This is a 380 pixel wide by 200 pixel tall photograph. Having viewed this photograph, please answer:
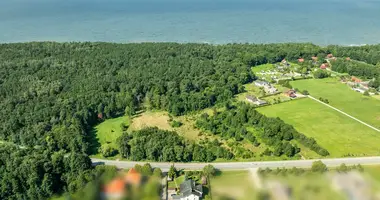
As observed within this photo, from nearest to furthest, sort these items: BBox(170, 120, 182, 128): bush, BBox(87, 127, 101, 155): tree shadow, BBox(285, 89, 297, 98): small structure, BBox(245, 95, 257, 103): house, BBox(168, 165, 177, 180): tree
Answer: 1. BBox(168, 165, 177, 180): tree
2. BBox(87, 127, 101, 155): tree shadow
3. BBox(170, 120, 182, 128): bush
4. BBox(245, 95, 257, 103): house
5. BBox(285, 89, 297, 98): small structure

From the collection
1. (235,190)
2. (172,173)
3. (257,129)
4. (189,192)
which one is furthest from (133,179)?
(257,129)

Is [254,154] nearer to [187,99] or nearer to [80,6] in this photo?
[187,99]

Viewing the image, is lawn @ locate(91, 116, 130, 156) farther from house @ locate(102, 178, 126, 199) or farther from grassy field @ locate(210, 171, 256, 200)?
grassy field @ locate(210, 171, 256, 200)

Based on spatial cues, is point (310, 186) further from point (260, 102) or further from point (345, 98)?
point (345, 98)

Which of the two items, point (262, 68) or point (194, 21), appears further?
point (194, 21)

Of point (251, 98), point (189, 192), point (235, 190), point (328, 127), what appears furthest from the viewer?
point (251, 98)

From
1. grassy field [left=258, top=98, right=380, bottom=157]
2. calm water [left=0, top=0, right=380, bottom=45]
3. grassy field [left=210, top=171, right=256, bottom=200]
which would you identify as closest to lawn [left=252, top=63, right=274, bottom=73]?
grassy field [left=258, top=98, right=380, bottom=157]
